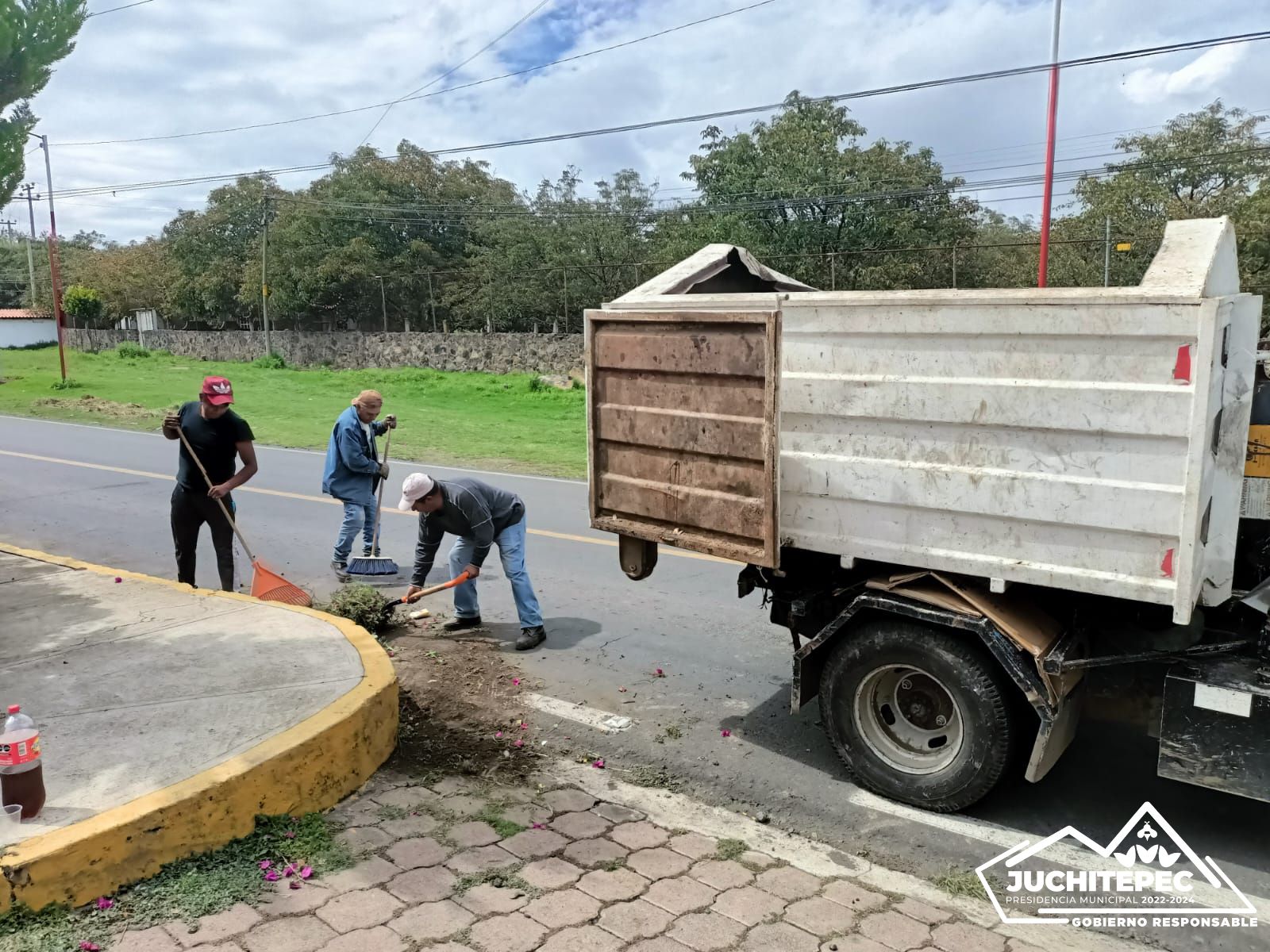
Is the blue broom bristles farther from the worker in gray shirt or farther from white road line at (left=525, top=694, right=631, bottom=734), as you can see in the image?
white road line at (left=525, top=694, right=631, bottom=734)

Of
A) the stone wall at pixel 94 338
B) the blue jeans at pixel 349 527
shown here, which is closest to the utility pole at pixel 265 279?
the stone wall at pixel 94 338

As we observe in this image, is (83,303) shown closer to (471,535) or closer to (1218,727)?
(471,535)

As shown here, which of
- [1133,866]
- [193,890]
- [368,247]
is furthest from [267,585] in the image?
[368,247]

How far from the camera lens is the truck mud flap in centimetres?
359

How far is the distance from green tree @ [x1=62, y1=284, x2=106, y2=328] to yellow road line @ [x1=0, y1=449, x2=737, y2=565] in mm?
40829

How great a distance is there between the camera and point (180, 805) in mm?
3541

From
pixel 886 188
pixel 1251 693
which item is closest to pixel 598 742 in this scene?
pixel 1251 693

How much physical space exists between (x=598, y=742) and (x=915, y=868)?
1.74 meters

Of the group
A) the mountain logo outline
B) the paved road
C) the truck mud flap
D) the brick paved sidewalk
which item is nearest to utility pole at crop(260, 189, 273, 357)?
the paved road

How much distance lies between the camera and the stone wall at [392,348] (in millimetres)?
29219

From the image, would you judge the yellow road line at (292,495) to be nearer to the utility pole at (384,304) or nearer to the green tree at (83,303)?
the utility pole at (384,304)

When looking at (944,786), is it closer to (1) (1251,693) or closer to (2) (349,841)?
(1) (1251,693)

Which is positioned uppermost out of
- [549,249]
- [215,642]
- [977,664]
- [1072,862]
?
[549,249]

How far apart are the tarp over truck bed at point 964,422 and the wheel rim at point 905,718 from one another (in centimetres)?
58
